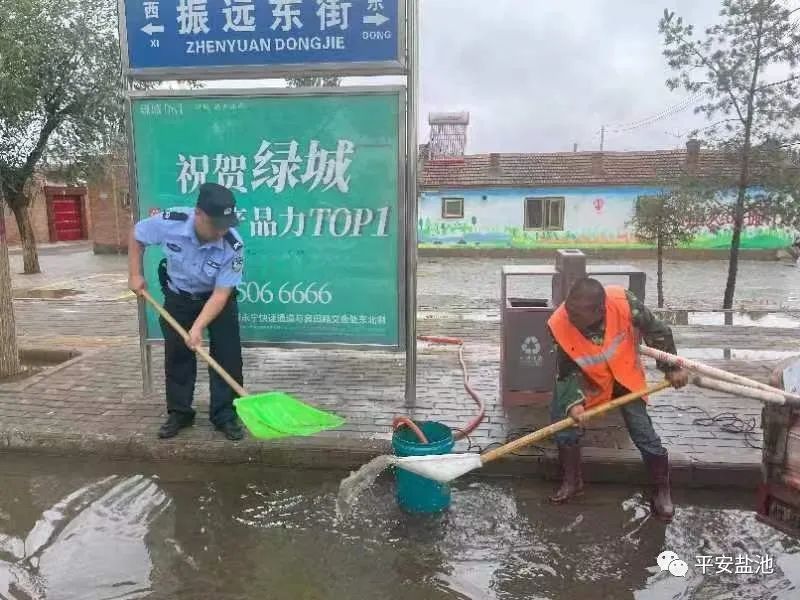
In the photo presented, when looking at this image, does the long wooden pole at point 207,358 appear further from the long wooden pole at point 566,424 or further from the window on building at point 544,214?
the window on building at point 544,214

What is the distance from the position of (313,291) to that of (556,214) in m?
21.1

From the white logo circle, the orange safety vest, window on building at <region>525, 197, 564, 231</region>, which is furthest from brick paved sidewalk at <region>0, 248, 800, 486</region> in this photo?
window on building at <region>525, 197, 564, 231</region>

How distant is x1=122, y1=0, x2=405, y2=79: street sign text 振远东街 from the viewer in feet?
15.1

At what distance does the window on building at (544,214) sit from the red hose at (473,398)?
1827 centimetres

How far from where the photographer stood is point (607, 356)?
347 cm

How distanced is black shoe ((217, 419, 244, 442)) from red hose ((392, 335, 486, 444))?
1.13 meters

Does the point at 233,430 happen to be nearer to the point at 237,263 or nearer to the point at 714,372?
the point at 237,263

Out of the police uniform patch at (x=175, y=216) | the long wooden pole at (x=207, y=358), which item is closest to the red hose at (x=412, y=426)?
the long wooden pole at (x=207, y=358)

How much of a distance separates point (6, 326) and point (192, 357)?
8.17 feet

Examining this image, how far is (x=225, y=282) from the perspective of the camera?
431 cm

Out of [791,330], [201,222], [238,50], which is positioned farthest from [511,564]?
[791,330]

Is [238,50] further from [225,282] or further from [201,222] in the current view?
[225,282]

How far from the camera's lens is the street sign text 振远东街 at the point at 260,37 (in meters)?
4.61

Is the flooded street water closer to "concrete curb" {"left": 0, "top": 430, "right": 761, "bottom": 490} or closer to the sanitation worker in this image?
"concrete curb" {"left": 0, "top": 430, "right": 761, "bottom": 490}
